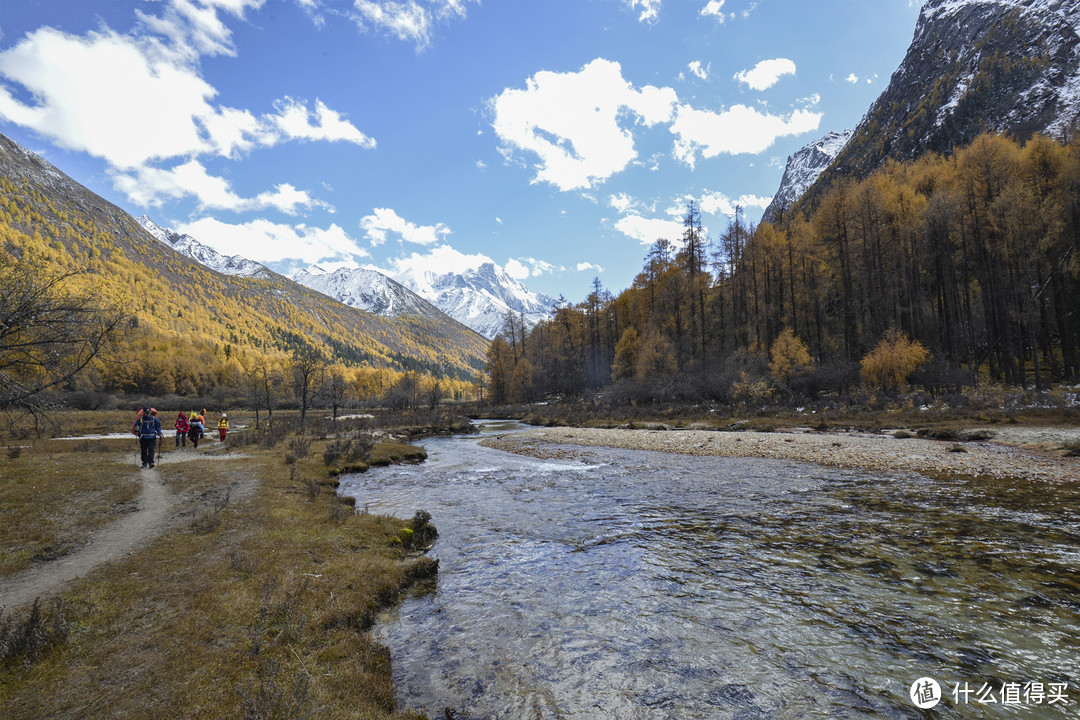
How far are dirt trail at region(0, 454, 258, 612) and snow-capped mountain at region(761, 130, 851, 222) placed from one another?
16677 cm

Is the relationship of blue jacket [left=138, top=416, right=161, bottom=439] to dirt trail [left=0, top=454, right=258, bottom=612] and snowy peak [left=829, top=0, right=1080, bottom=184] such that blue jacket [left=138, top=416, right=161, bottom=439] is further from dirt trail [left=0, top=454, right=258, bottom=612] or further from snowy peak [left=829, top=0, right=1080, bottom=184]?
snowy peak [left=829, top=0, right=1080, bottom=184]

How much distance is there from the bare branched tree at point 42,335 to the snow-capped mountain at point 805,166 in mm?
167769

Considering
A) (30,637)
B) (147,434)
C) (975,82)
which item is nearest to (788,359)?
(147,434)

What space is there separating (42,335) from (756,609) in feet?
44.0

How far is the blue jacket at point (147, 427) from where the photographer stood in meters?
18.7

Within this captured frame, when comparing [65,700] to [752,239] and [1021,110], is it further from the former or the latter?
[1021,110]

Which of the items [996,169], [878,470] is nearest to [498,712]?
[878,470]

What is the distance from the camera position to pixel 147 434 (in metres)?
18.7

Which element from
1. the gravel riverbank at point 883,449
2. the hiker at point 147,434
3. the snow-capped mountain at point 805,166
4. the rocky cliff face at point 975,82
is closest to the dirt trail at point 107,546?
the hiker at point 147,434

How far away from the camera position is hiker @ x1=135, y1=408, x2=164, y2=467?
1869 cm

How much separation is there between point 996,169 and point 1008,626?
50.9m

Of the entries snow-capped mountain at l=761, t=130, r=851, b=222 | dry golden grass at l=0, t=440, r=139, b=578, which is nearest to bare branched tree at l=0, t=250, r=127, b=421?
dry golden grass at l=0, t=440, r=139, b=578

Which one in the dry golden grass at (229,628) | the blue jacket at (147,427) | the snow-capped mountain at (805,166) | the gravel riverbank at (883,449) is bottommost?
the gravel riverbank at (883,449)

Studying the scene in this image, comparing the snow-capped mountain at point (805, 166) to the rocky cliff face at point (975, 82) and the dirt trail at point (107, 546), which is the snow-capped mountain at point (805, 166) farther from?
the dirt trail at point (107, 546)
